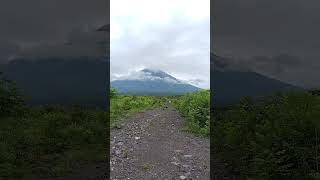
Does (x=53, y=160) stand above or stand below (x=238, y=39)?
below

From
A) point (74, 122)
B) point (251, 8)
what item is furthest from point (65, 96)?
point (251, 8)

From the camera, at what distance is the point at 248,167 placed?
682 centimetres

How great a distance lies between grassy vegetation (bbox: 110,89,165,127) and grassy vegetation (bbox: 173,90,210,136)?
63cm

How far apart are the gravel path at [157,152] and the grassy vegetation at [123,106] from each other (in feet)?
0.66

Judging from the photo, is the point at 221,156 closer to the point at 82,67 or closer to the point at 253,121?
the point at 253,121

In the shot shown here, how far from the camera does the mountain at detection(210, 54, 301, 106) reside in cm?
733

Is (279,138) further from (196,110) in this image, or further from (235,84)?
(196,110)

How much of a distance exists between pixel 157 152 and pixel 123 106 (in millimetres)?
1390

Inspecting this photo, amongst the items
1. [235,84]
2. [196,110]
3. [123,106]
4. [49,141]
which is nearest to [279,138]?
[235,84]

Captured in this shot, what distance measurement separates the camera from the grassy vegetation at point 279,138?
6.27 m

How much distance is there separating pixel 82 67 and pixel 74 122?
2.34 feet

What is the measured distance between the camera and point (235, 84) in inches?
295

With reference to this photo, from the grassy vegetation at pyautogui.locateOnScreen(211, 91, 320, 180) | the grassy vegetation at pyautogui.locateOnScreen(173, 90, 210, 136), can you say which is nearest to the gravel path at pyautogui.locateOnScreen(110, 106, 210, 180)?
the grassy vegetation at pyautogui.locateOnScreen(173, 90, 210, 136)

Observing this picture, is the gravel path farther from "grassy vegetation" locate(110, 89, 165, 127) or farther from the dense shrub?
the dense shrub
